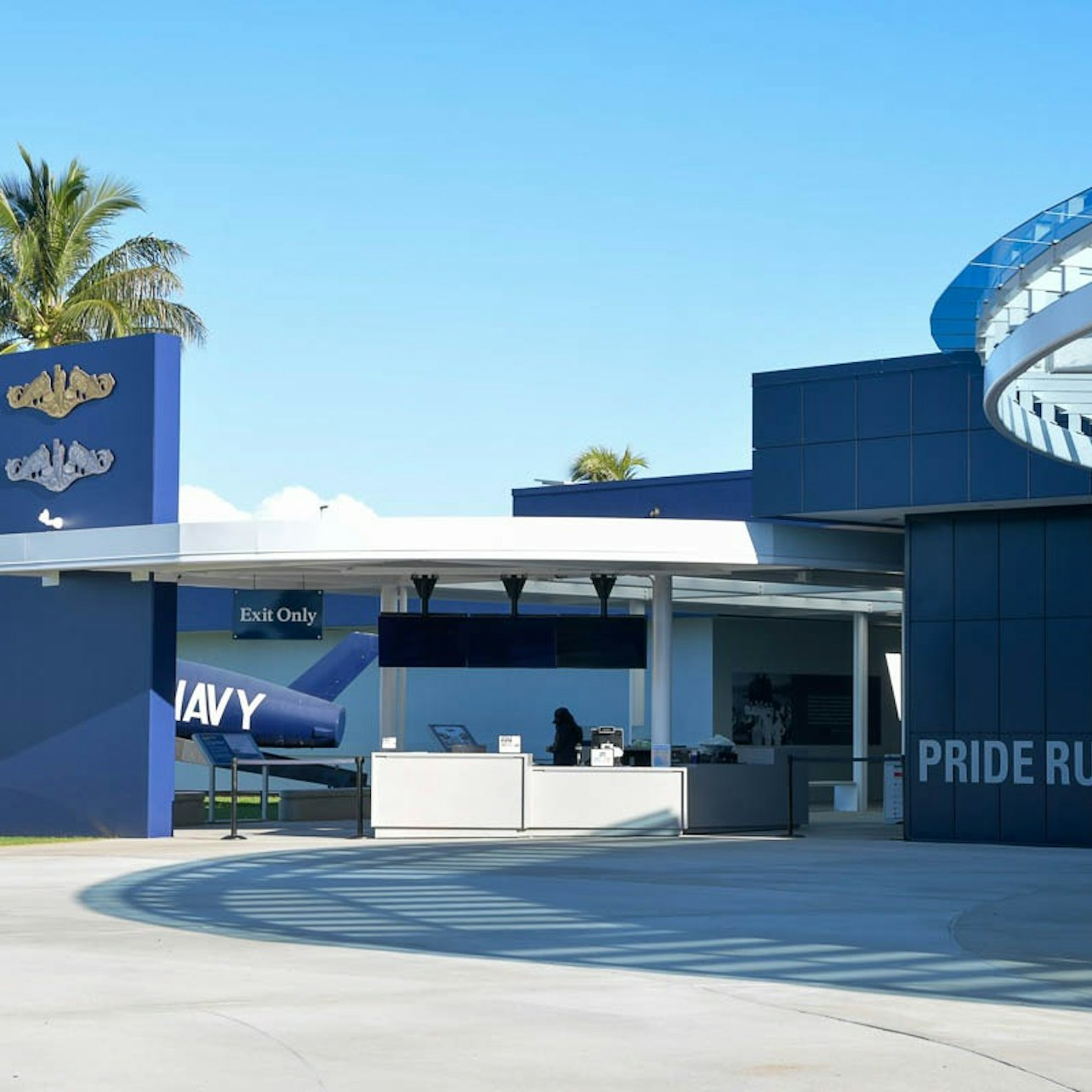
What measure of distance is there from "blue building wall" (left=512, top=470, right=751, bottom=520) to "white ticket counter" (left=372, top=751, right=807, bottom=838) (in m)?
7.71

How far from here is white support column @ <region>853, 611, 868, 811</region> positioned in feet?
119

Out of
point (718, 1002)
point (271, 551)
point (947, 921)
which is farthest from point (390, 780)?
point (718, 1002)

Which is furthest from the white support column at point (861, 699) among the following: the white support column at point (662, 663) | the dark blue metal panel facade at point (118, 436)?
the dark blue metal panel facade at point (118, 436)

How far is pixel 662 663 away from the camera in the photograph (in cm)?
2755

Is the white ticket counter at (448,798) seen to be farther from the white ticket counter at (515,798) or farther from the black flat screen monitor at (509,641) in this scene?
the black flat screen monitor at (509,641)

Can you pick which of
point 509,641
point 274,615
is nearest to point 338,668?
point 274,615

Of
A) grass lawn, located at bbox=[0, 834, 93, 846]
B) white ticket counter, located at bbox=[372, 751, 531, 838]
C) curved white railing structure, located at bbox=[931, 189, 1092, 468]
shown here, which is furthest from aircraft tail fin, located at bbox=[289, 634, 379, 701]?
curved white railing structure, located at bbox=[931, 189, 1092, 468]

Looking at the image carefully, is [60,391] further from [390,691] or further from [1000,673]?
[1000,673]

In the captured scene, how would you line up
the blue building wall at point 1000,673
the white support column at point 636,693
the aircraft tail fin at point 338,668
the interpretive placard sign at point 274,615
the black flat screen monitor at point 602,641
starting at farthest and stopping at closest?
the aircraft tail fin at point 338,668
the white support column at point 636,693
the interpretive placard sign at point 274,615
the black flat screen monitor at point 602,641
the blue building wall at point 1000,673

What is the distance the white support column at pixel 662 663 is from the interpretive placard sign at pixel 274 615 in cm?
494

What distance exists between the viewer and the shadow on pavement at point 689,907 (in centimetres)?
1312

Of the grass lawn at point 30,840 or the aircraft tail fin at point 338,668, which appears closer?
the grass lawn at point 30,840

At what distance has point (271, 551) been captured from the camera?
83.8 ft

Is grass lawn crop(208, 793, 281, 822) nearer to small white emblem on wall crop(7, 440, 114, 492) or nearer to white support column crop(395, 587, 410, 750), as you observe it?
white support column crop(395, 587, 410, 750)
